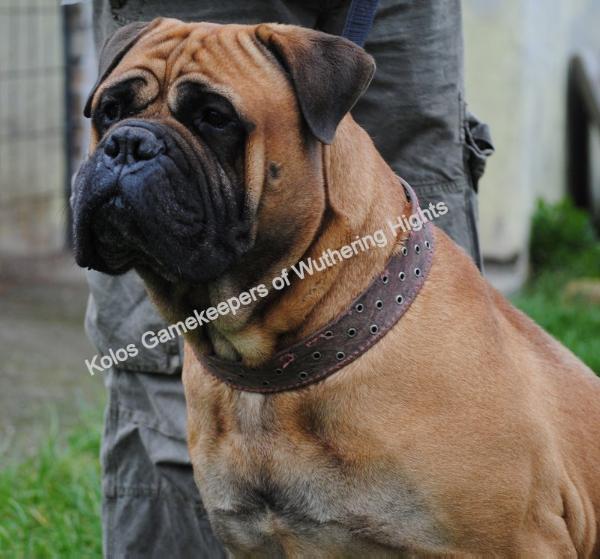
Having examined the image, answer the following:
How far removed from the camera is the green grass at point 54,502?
345 centimetres

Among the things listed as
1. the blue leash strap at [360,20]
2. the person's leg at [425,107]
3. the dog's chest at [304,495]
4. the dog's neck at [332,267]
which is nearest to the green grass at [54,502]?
the dog's chest at [304,495]

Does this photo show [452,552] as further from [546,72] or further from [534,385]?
[546,72]

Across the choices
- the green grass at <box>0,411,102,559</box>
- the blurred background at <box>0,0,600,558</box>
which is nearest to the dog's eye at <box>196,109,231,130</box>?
the green grass at <box>0,411,102,559</box>

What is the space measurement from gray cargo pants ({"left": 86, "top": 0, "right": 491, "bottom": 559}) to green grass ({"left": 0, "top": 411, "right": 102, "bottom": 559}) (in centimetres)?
41

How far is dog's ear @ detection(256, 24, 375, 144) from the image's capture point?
2271 mm

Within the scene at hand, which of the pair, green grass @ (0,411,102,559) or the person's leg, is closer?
the person's leg

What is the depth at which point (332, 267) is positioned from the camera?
93.1 inches

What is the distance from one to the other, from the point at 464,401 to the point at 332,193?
0.52 m

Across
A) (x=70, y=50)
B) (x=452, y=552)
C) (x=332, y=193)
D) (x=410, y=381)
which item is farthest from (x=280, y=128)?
(x=70, y=50)

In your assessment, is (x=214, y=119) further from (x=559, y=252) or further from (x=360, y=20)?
(x=559, y=252)

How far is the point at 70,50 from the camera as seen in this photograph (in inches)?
273

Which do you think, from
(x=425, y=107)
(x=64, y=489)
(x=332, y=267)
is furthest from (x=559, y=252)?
(x=332, y=267)

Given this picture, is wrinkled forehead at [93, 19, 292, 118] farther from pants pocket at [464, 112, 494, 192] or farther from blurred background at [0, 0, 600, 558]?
blurred background at [0, 0, 600, 558]

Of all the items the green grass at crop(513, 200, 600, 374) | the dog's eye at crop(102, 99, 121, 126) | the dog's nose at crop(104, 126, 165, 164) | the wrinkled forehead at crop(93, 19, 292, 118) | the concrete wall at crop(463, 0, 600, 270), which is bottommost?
the green grass at crop(513, 200, 600, 374)
